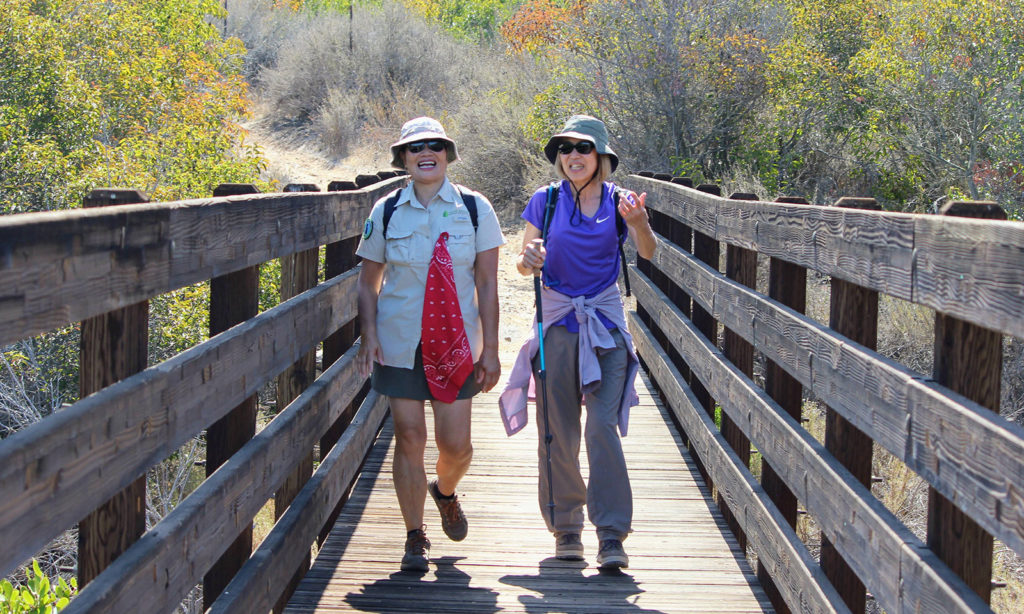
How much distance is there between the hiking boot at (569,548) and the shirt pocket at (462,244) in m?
1.25

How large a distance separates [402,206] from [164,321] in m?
6.84

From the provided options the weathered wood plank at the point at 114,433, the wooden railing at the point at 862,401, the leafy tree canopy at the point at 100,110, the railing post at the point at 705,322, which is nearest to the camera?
the weathered wood plank at the point at 114,433

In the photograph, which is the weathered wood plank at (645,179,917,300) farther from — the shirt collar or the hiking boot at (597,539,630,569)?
the hiking boot at (597,539,630,569)

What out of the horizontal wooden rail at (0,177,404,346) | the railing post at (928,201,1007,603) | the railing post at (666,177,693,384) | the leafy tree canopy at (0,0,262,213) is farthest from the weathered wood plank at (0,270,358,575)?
the leafy tree canopy at (0,0,262,213)

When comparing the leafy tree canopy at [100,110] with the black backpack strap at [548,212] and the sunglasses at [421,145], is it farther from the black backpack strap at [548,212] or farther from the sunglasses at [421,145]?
the sunglasses at [421,145]

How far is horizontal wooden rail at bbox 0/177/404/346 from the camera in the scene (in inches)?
77.2

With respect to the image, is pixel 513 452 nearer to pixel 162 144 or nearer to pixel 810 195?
pixel 162 144

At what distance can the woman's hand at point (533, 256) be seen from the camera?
4691 millimetres

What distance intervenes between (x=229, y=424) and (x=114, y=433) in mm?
1245

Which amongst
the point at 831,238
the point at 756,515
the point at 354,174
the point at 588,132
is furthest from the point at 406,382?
the point at 354,174

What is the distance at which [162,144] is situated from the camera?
48.1 feet

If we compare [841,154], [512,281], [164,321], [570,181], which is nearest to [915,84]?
[841,154]

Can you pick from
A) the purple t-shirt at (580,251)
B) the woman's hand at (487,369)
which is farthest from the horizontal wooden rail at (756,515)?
the woman's hand at (487,369)

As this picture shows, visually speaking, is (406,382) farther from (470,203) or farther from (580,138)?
(580,138)
